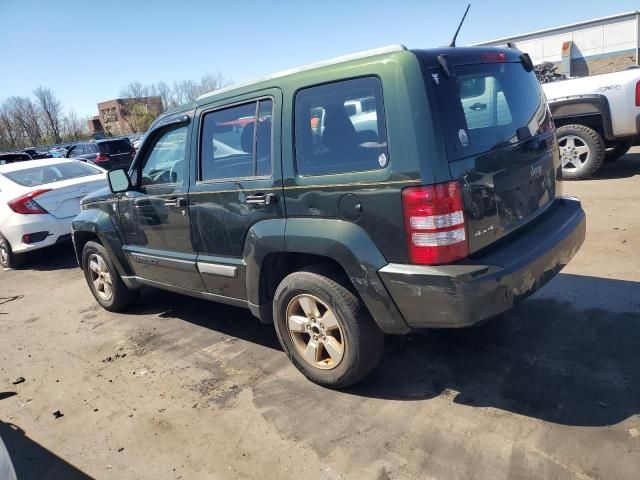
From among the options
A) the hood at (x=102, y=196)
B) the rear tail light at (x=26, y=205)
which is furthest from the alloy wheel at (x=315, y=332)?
the rear tail light at (x=26, y=205)

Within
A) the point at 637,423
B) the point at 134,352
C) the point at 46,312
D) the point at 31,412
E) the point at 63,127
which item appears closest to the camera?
the point at 637,423

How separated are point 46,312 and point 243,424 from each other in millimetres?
3759

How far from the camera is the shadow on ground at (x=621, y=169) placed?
8.02 meters

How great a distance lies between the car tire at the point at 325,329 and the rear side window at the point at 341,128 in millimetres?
695

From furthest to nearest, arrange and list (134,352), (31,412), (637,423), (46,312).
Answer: (46,312) → (134,352) → (31,412) → (637,423)

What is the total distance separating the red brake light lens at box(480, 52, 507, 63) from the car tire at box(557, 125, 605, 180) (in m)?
5.02

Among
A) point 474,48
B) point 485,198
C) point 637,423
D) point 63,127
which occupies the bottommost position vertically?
point 637,423

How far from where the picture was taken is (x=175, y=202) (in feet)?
12.6

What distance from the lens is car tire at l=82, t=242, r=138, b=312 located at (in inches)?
193

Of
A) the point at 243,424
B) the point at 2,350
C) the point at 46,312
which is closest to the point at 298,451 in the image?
the point at 243,424

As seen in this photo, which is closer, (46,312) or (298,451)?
(298,451)

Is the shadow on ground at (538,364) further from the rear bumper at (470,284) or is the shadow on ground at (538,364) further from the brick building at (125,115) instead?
the brick building at (125,115)

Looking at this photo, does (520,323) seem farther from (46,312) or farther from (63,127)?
(63,127)

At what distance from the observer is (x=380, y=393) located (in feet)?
10.1
